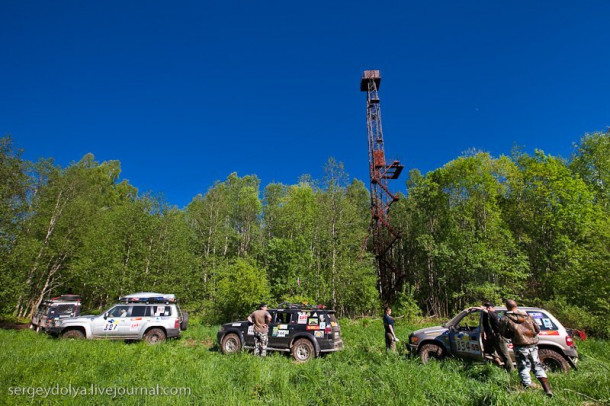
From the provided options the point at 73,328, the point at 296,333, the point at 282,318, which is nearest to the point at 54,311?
the point at 73,328

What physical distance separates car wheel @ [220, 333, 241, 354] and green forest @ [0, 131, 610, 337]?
346 inches

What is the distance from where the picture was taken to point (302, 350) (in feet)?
33.1

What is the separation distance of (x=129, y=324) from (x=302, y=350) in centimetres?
776

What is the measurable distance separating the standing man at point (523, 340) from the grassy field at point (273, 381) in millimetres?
349

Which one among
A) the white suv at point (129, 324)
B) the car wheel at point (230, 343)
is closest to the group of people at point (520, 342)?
the car wheel at point (230, 343)

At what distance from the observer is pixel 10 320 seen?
2055cm

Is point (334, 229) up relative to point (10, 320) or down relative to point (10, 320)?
up

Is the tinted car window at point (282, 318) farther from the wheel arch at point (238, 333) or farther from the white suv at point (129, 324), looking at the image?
the white suv at point (129, 324)

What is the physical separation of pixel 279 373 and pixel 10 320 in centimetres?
2471

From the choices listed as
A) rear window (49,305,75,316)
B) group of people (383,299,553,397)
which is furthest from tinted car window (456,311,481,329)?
rear window (49,305,75,316)

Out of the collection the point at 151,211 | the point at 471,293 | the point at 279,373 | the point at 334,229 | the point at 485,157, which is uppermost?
the point at 485,157

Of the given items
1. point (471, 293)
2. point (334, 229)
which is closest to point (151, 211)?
point (334, 229)

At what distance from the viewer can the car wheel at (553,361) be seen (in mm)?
6956

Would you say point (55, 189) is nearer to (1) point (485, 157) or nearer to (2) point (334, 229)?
(2) point (334, 229)
